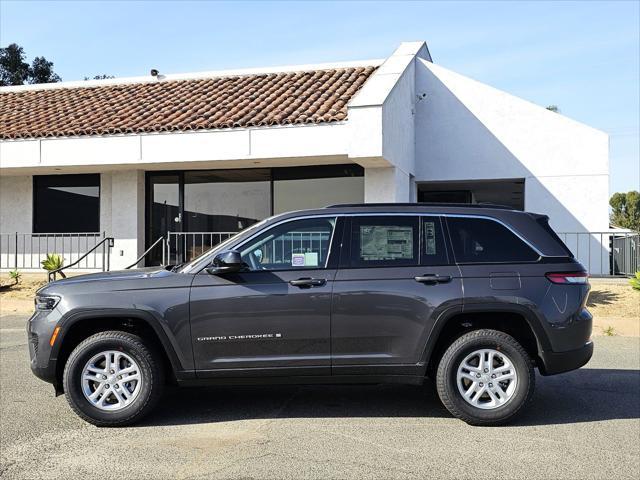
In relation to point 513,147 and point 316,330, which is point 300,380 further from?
point 513,147

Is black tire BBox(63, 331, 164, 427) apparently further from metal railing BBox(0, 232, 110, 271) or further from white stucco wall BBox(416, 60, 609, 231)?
white stucco wall BBox(416, 60, 609, 231)

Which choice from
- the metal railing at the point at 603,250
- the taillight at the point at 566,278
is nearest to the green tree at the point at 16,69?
the metal railing at the point at 603,250

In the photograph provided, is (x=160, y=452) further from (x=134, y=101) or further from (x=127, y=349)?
(x=134, y=101)

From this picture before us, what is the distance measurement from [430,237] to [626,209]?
53635mm

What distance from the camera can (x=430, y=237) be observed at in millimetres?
5578

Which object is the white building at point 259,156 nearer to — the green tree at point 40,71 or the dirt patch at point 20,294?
the dirt patch at point 20,294

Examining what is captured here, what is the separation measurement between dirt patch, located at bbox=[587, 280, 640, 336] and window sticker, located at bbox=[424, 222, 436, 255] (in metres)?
6.20

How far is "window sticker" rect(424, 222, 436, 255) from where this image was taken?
5.53m

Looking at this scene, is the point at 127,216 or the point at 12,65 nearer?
the point at 127,216

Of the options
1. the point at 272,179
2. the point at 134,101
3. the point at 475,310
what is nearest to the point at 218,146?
the point at 272,179

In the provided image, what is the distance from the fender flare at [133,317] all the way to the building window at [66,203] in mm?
11380

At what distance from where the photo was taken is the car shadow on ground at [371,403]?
5668mm

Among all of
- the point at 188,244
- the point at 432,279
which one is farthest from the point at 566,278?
the point at 188,244

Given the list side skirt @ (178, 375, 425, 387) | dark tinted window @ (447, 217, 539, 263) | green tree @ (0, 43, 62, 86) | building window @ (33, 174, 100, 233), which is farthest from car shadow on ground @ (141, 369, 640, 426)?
green tree @ (0, 43, 62, 86)
